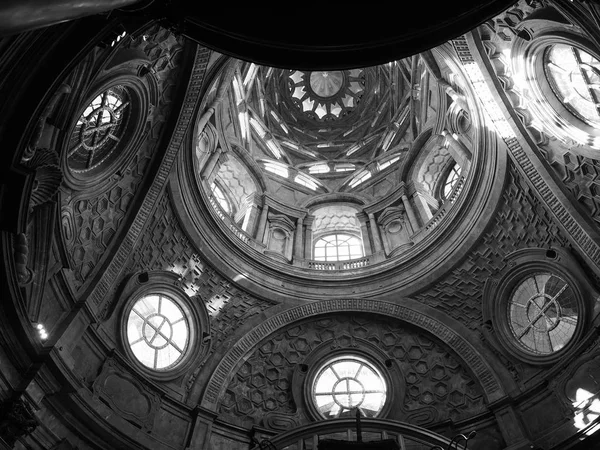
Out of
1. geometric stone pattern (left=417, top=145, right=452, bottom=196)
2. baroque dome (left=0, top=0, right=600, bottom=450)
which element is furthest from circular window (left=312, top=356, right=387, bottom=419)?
geometric stone pattern (left=417, top=145, right=452, bottom=196)

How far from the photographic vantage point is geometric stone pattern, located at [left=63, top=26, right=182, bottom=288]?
12.1m

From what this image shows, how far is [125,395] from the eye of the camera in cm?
1251

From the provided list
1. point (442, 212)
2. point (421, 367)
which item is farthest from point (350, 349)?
point (442, 212)

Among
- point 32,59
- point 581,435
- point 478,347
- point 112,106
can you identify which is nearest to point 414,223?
point 478,347

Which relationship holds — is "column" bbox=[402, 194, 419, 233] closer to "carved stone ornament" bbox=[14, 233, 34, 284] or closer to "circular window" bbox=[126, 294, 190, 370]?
"circular window" bbox=[126, 294, 190, 370]

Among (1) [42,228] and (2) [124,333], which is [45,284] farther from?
(2) [124,333]

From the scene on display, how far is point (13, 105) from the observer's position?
27.9 feet

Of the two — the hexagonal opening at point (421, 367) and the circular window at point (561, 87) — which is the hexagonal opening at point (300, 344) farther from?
the circular window at point (561, 87)

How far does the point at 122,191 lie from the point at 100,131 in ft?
5.93

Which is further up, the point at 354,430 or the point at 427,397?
the point at 427,397

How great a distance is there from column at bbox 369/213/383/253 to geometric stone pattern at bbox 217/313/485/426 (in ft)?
10.7

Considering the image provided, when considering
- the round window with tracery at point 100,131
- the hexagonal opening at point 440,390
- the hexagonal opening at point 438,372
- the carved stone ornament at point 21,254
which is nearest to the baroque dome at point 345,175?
the hexagonal opening at point 438,372

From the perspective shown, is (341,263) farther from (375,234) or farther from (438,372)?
(438,372)

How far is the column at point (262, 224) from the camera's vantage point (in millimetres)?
19062
